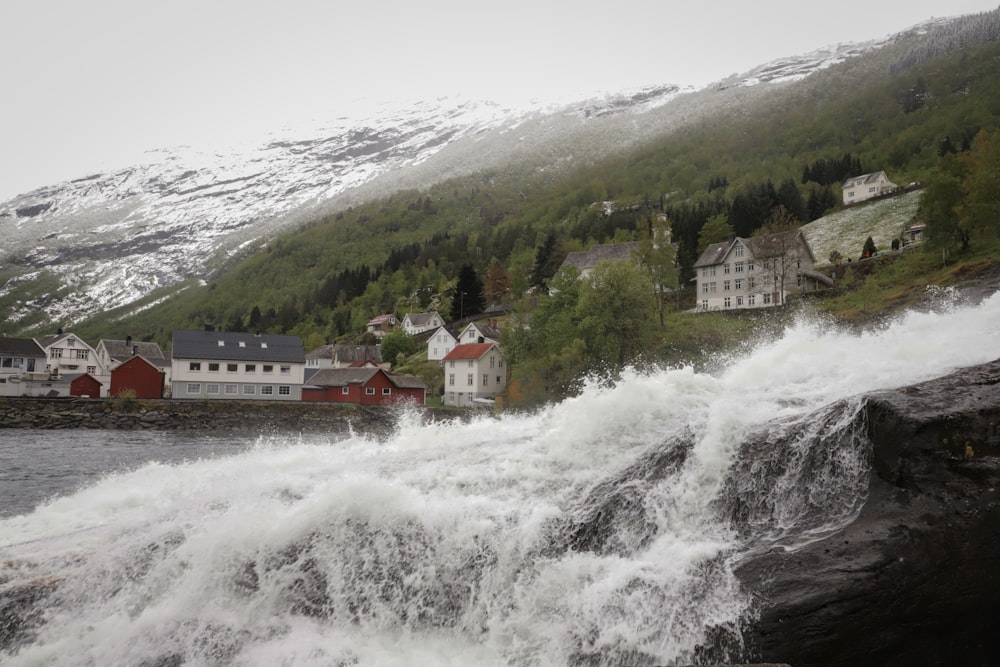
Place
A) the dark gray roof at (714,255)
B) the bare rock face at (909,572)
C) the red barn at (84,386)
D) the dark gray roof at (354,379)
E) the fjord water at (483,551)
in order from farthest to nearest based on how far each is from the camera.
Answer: the dark gray roof at (714,255) < the red barn at (84,386) < the dark gray roof at (354,379) < the fjord water at (483,551) < the bare rock face at (909,572)

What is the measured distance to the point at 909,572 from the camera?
6.83 m

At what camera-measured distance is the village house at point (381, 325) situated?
5123 inches

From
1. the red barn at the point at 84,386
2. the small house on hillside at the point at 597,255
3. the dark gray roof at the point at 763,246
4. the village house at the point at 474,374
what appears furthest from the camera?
the small house on hillside at the point at 597,255

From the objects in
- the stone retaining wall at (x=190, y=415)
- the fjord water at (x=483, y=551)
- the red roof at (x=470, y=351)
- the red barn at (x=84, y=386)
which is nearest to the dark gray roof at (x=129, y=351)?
the red barn at (x=84, y=386)

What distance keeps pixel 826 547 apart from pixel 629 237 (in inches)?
4803

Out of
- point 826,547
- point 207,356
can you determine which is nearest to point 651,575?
point 826,547

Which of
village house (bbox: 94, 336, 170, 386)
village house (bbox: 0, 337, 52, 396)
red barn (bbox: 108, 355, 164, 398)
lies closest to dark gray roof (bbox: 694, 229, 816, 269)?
red barn (bbox: 108, 355, 164, 398)

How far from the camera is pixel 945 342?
12656 millimetres

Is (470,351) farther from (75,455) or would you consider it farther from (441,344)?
(75,455)

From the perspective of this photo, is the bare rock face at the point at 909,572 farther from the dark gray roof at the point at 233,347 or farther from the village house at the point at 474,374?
the dark gray roof at the point at 233,347

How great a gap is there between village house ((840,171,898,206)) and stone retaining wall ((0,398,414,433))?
9984 cm

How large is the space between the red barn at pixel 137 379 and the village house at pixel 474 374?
32156 millimetres

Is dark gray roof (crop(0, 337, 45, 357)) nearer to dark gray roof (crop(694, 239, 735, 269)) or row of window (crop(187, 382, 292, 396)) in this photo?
row of window (crop(187, 382, 292, 396))

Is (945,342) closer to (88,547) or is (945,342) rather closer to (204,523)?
(204,523)
